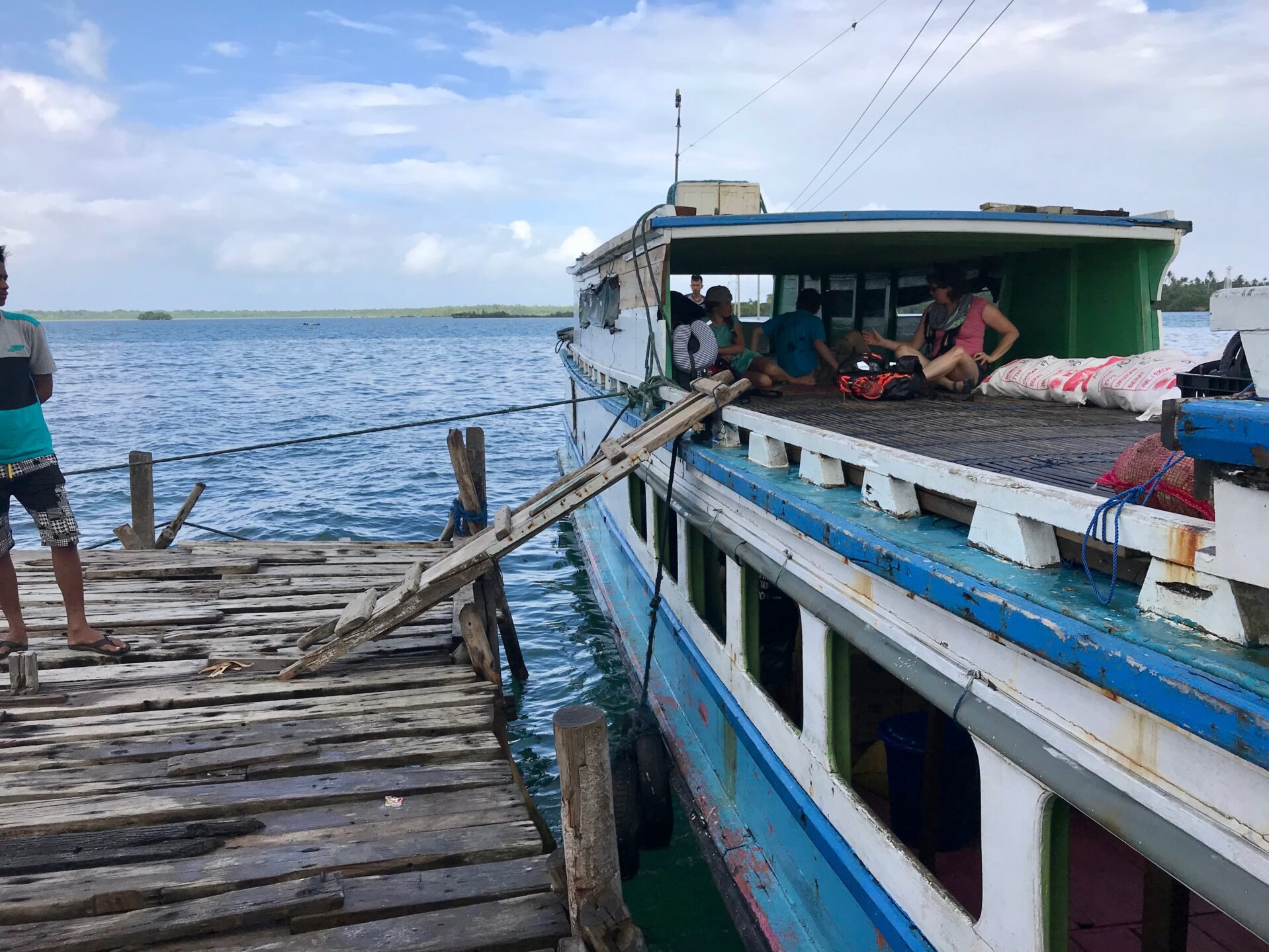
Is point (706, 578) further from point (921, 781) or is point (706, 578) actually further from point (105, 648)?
point (105, 648)

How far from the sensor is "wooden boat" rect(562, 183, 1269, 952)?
1913 millimetres

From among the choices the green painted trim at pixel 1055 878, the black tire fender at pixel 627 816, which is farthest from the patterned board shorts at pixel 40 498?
the green painted trim at pixel 1055 878

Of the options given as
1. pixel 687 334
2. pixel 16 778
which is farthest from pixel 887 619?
pixel 16 778

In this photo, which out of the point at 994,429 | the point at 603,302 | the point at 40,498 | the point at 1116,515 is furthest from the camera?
the point at 603,302

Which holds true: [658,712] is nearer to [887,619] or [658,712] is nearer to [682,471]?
[682,471]

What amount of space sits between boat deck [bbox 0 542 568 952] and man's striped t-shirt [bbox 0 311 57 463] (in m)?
1.60

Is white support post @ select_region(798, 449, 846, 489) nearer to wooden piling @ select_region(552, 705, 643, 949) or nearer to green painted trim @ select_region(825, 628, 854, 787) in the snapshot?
green painted trim @ select_region(825, 628, 854, 787)

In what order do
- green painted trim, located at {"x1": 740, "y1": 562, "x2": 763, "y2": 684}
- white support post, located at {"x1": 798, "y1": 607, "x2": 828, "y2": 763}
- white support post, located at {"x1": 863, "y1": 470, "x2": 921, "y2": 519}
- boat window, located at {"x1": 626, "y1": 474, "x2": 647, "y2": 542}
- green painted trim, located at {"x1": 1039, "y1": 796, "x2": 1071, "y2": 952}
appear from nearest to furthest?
green painted trim, located at {"x1": 1039, "y1": 796, "x2": 1071, "y2": 952} < white support post, located at {"x1": 863, "y1": 470, "x2": 921, "y2": 519} < white support post, located at {"x1": 798, "y1": 607, "x2": 828, "y2": 763} < green painted trim, located at {"x1": 740, "y1": 562, "x2": 763, "y2": 684} < boat window, located at {"x1": 626, "y1": 474, "x2": 647, "y2": 542}

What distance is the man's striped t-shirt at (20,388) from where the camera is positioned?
17.1ft

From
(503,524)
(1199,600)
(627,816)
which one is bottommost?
(627,816)

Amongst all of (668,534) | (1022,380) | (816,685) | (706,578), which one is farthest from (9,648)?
(1022,380)

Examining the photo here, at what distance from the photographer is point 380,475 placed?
896 inches

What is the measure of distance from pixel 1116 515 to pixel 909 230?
4323 mm

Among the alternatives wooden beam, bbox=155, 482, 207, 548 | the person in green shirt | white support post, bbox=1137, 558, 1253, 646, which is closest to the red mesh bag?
white support post, bbox=1137, 558, 1253, 646
